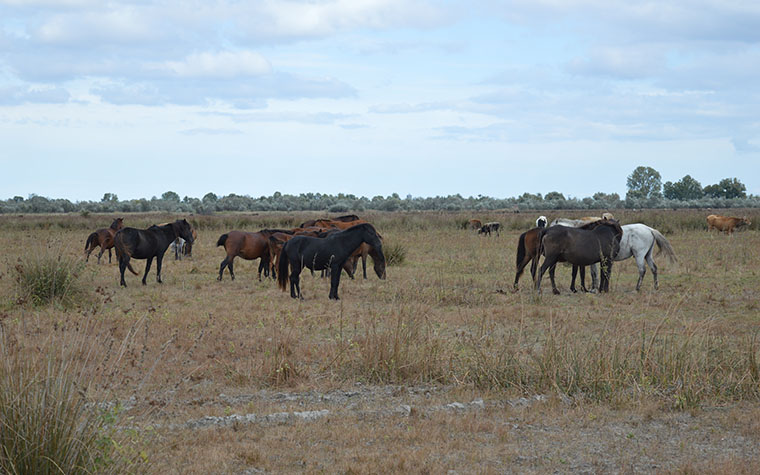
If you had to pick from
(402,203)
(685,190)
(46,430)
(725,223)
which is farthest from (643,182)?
(46,430)

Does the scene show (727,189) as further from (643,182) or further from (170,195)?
(170,195)

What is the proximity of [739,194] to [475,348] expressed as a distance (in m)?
132

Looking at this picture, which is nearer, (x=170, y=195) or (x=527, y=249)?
(x=527, y=249)

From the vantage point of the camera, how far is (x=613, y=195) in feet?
392

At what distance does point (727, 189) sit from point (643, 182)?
20.0 m

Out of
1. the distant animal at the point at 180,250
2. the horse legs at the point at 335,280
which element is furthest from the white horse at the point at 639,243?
the distant animal at the point at 180,250

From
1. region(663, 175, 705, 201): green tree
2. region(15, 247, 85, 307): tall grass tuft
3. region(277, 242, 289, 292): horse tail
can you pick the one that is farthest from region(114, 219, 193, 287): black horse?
region(663, 175, 705, 201): green tree

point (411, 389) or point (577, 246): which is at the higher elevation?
point (577, 246)

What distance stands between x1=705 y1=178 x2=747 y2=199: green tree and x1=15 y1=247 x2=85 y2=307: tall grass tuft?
422 feet

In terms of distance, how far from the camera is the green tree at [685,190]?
411 ft

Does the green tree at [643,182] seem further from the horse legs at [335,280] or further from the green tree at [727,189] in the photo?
the horse legs at [335,280]

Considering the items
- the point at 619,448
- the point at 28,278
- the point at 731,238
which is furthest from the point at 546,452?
the point at 731,238

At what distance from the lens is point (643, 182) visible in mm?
141875

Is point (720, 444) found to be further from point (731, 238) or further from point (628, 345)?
point (731, 238)
